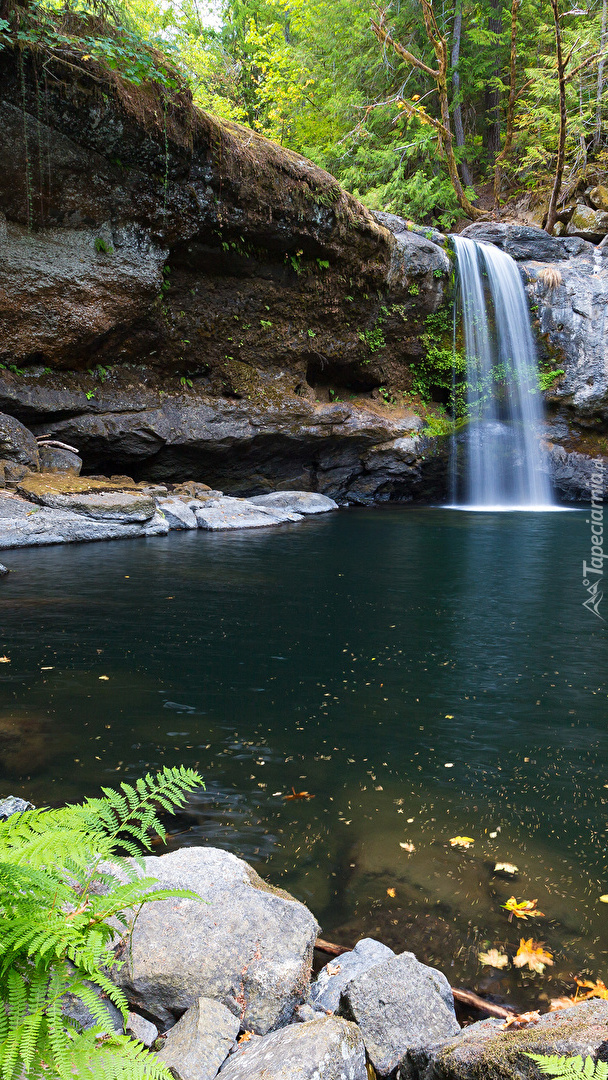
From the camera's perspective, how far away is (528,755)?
384 cm

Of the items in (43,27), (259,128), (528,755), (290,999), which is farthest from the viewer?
(259,128)

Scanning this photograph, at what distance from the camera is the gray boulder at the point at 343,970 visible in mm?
2062

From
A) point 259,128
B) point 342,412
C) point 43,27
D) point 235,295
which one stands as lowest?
point 342,412

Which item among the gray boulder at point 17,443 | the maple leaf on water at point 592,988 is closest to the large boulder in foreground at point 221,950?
the maple leaf on water at point 592,988

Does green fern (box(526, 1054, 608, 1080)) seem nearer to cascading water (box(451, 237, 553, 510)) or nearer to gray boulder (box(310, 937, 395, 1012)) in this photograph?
gray boulder (box(310, 937, 395, 1012))

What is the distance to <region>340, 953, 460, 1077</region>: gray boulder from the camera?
1815 mm

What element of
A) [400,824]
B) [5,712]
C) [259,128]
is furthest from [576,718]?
[259,128]

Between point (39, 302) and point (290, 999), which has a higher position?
point (39, 302)

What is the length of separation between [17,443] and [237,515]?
5025 mm

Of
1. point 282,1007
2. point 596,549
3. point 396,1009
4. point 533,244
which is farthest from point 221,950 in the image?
point 533,244

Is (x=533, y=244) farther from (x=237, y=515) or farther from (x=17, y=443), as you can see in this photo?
(x=17, y=443)

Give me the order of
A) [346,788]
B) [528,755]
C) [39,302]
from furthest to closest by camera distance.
Answer: [39,302] → [528,755] → [346,788]

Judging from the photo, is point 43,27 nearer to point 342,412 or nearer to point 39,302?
point 39,302

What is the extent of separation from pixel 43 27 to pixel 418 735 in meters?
13.6
